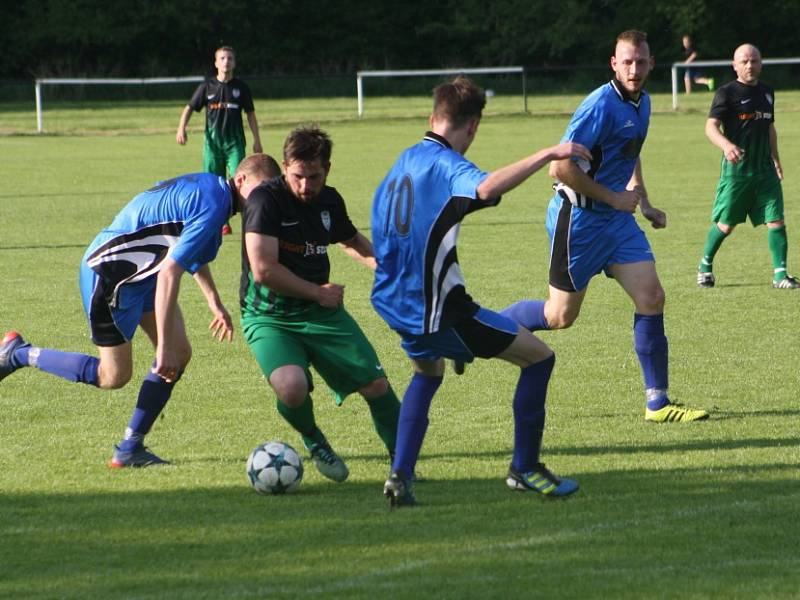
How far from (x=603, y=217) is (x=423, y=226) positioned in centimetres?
232

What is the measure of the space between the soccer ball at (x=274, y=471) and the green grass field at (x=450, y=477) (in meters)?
0.09

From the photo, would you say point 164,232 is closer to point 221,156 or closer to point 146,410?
point 146,410

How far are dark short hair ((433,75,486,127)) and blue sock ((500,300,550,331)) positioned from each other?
2.47 meters

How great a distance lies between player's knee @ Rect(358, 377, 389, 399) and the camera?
632 cm

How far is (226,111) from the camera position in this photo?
1769 cm

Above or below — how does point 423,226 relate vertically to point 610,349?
above

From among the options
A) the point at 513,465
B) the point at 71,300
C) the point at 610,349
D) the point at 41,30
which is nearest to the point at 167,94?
the point at 41,30

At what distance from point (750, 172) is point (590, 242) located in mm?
4804

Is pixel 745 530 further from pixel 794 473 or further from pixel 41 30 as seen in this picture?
pixel 41 30

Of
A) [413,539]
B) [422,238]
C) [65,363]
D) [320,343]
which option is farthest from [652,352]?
[65,363]

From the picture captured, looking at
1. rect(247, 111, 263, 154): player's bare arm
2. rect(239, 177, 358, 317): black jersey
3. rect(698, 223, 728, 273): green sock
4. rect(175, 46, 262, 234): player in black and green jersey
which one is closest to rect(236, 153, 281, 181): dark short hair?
rect(239, 177, 358, 317): black jersey

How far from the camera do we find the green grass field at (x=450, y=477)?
4.86 metres

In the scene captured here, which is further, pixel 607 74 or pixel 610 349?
pixel 607 74

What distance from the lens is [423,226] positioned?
551 centimetres
